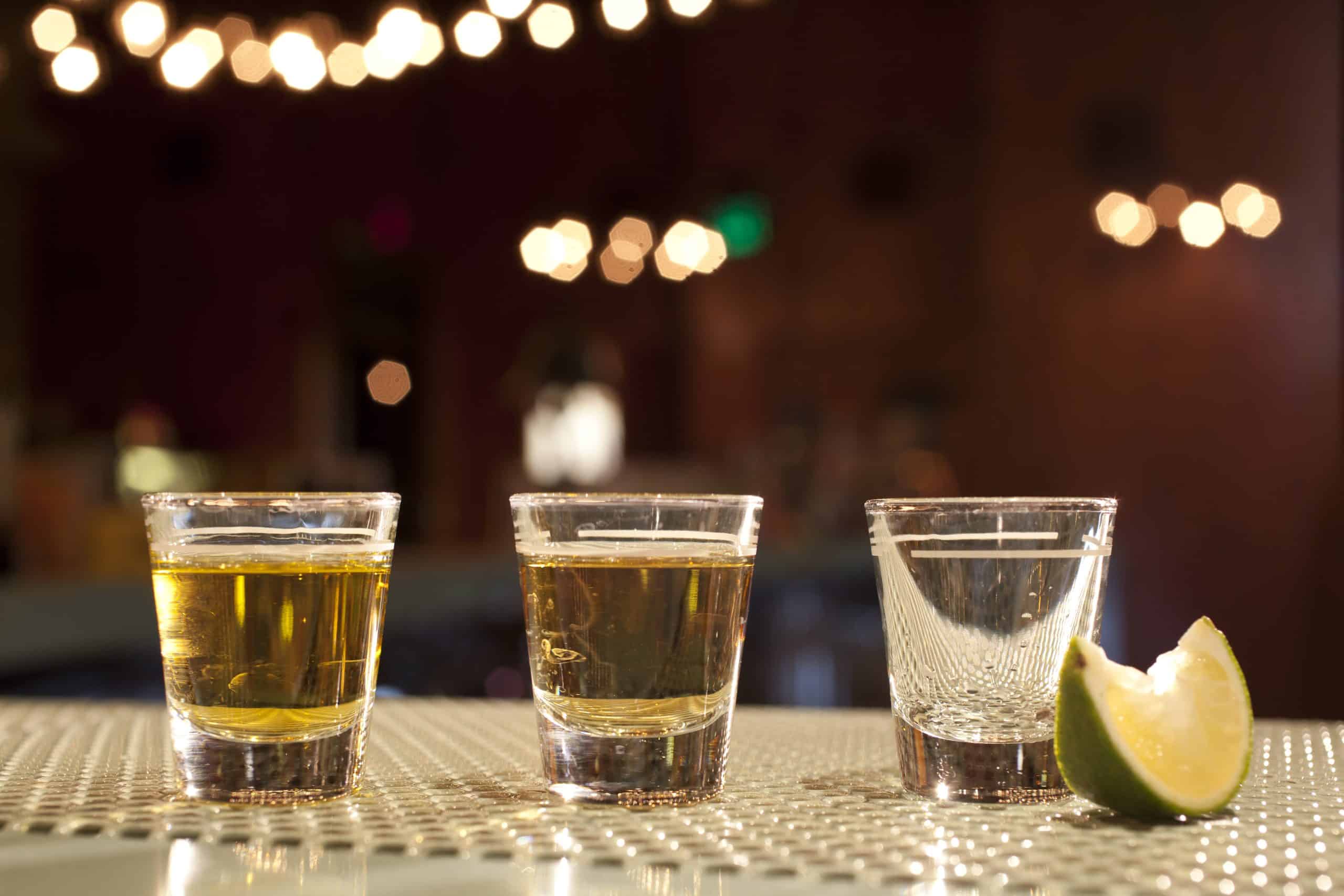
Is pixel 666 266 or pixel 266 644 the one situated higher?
pixel 666 266

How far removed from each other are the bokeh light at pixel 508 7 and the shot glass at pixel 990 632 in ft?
8.83

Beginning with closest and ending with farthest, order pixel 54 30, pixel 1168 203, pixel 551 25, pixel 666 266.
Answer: pixel 551 25 → pixel 54 30 → pixel 1168 203 → pixel 666 266

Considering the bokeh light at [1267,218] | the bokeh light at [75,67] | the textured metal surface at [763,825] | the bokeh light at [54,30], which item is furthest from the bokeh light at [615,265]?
the textured metal surface at [763,825]

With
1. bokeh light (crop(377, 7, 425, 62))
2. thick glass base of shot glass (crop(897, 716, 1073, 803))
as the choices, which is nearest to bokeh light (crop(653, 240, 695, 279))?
bokeh light (crop(377, 7, 425, 62))

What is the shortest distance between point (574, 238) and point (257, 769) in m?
7.56

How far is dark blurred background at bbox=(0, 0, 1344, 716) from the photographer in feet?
20.3

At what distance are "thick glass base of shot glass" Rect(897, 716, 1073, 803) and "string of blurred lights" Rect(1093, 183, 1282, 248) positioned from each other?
6.41 m

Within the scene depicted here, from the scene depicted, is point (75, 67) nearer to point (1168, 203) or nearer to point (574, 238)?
point (574, 238)

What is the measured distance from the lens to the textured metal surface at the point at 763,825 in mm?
578

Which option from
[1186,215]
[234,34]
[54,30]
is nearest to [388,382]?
[54,30]

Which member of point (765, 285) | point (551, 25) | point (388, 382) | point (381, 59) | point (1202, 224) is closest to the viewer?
point (551, 25)

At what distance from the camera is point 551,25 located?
12.0 ft

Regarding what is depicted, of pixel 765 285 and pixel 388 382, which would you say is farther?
pixel 765 285

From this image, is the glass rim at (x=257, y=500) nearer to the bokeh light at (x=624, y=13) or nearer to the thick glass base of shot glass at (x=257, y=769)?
the thick glass base of shot glass at (x=257, y=769)
